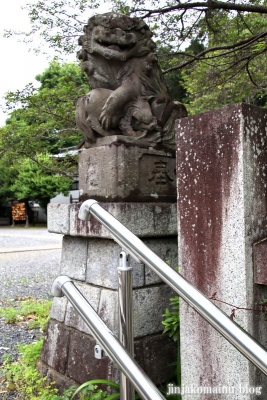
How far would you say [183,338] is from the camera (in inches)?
72.5

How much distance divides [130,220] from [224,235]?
0.83 m

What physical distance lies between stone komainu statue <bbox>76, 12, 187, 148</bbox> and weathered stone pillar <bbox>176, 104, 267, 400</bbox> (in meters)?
0.96

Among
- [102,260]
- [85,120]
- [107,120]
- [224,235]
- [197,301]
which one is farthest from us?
[85,120]

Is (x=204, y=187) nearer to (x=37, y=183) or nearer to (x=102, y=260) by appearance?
(x=102, y=260)

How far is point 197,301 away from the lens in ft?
3.62

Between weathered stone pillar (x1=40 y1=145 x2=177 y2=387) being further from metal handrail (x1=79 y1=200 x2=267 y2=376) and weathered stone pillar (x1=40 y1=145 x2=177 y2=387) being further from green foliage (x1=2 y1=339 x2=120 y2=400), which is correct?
metal handrail (x1=79 y1=200 x2=267 y2=376)

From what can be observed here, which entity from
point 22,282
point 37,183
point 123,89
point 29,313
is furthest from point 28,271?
point 37,183

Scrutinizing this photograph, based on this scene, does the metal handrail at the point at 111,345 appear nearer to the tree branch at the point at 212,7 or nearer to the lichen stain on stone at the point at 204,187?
the lichen stain on stone at the point at 204,187

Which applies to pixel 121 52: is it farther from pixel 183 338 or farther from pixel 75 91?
pixel 75 91

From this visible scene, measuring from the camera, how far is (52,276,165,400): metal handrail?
0.97m

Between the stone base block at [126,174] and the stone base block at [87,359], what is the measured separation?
0.99m

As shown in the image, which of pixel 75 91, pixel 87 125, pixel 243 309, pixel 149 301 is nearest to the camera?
pixel 243 309

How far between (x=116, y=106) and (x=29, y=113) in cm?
391

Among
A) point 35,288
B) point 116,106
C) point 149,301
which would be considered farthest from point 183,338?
point 35,288
